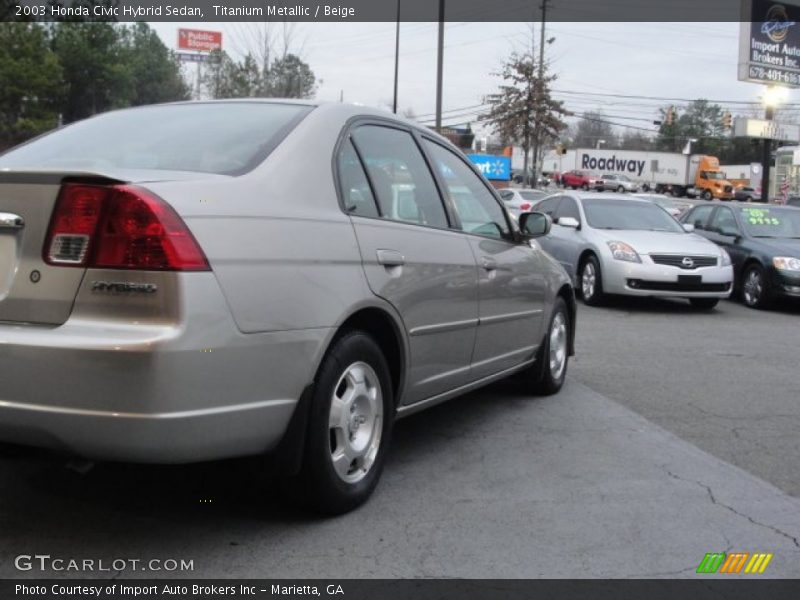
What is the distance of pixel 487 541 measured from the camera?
324 centimetres

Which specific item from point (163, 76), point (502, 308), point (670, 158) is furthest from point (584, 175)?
point (502, 308)

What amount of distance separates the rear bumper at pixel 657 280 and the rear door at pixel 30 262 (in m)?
8.73

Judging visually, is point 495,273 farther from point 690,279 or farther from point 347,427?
point 690,279

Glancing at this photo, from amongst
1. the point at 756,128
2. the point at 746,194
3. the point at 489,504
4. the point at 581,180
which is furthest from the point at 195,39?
the point at 489,504

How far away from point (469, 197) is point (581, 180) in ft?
201

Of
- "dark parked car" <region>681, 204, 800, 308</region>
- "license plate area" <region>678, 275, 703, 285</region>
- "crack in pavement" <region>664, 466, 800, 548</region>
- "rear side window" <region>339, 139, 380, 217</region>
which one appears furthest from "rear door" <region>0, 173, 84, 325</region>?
"dark parked car" <region>681, 204, 800, 308</region>

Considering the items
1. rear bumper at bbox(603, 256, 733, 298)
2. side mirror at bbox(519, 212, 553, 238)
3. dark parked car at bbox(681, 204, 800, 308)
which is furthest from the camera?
dark parked car at bbox(681, 204, 800, 308)

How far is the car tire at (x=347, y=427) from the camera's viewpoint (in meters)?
3.14

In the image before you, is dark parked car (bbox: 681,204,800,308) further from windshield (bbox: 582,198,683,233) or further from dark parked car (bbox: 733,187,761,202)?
dark parked car (bbox: 733,187,761,202)

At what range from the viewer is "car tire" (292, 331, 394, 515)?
3.14 meters

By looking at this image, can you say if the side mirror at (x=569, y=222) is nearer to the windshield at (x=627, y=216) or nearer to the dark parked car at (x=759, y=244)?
the windshield at (x=627, y=216)

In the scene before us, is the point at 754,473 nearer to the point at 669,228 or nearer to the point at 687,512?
the point at 687,512

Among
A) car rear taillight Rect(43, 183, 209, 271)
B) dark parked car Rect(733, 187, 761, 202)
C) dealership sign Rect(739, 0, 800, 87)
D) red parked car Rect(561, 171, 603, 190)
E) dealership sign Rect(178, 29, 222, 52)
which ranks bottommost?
car rear taillight Rect(43, 183, 209, 271)

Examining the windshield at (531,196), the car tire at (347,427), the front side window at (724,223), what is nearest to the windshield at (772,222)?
the front side window at (724,223)
